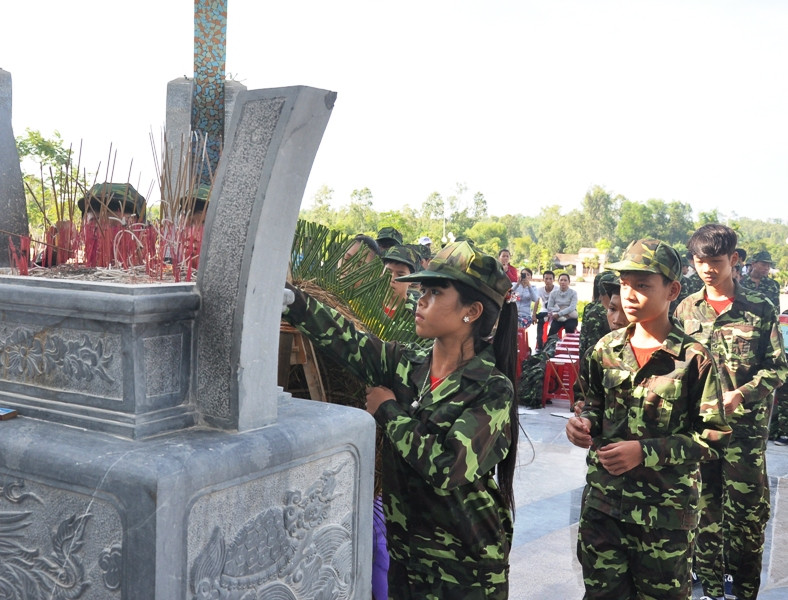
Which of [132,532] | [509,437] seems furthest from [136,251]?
[509,437]

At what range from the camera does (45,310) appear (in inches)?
68.6

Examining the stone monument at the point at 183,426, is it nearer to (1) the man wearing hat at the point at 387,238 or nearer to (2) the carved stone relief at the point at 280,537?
(2) the carved stone relief at the point at 280,537

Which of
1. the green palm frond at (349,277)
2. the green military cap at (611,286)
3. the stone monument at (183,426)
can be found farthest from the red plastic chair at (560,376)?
the stone monument at (183,426)

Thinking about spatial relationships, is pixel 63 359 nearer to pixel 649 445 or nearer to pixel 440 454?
pixel 440 454

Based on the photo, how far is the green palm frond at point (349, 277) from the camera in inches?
97.2

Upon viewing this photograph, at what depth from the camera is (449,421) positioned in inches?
89.6

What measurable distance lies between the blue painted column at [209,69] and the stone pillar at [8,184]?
2.00 metres

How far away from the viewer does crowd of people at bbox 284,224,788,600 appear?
2.31m

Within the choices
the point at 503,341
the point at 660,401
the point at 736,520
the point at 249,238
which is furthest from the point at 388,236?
the point at 249,238

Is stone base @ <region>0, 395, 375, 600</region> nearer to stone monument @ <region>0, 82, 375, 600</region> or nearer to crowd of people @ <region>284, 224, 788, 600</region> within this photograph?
stone monument @ <region>0, 82, 375, 600</region>

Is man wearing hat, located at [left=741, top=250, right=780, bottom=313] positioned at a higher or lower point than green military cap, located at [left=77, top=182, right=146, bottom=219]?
lower

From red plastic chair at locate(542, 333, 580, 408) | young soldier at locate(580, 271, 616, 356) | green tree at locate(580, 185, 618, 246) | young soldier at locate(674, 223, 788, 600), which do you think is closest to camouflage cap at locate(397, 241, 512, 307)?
young soldier at locate(674, 223, 788, 600)

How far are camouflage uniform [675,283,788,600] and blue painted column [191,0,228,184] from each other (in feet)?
9.46

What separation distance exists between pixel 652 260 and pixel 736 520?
1.67 m
